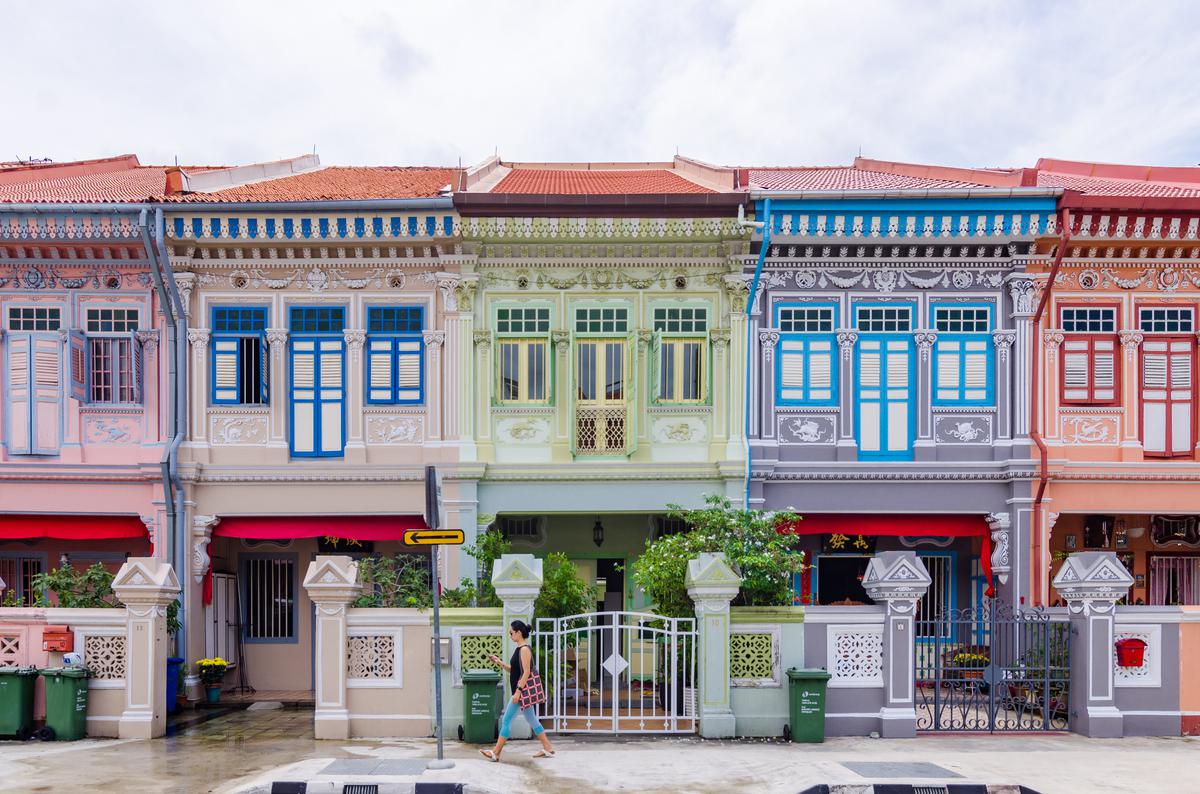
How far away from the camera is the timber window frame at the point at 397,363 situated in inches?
625

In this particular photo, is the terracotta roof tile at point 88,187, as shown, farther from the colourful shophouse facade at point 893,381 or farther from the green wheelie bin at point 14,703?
the colourful shophouse facade at point 893,381

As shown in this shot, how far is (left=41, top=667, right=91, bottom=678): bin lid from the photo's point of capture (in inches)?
476

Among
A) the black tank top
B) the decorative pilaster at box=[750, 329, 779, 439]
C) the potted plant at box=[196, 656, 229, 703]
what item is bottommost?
the potted plant at box=[196, 656, 229, 703]

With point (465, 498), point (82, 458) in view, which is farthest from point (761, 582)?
point (82, 458)

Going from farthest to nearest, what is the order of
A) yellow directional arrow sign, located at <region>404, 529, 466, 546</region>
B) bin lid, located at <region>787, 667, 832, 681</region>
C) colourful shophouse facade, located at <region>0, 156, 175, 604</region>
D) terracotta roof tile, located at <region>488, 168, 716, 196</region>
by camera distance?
terracotta roof tile, located at <region>488, 168, 716, 196</region> < colourful shophouse facade, located at <region>0, 156, 175, 604</region> < bin lid, located at <region>787, 667, 832, 681</region> < yellow directional arrow sign, located at <region>404, 529, 466, 546</region>

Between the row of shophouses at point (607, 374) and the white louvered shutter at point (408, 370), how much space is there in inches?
1.3

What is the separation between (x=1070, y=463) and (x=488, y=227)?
945 cm

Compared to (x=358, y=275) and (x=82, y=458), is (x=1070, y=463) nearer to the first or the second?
(x=358, y=275)

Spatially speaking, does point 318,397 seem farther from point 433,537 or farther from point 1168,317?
point 1168,317

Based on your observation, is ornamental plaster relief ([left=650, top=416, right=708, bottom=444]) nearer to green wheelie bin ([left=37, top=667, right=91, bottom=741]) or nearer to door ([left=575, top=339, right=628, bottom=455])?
door ([left=575, top=339, right=628, bottom=455])

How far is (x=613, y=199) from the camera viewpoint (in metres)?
15.3

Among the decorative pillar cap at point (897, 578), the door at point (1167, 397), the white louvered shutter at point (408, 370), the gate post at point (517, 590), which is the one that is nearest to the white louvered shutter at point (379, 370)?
the white louvered shutter at point (408, 370)

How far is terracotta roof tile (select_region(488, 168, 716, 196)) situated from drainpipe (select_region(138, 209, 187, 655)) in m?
5.18

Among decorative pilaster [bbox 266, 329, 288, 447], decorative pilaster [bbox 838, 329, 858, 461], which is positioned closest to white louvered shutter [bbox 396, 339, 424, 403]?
decorative pilaster [bbox 266, 329, 288, 447]
